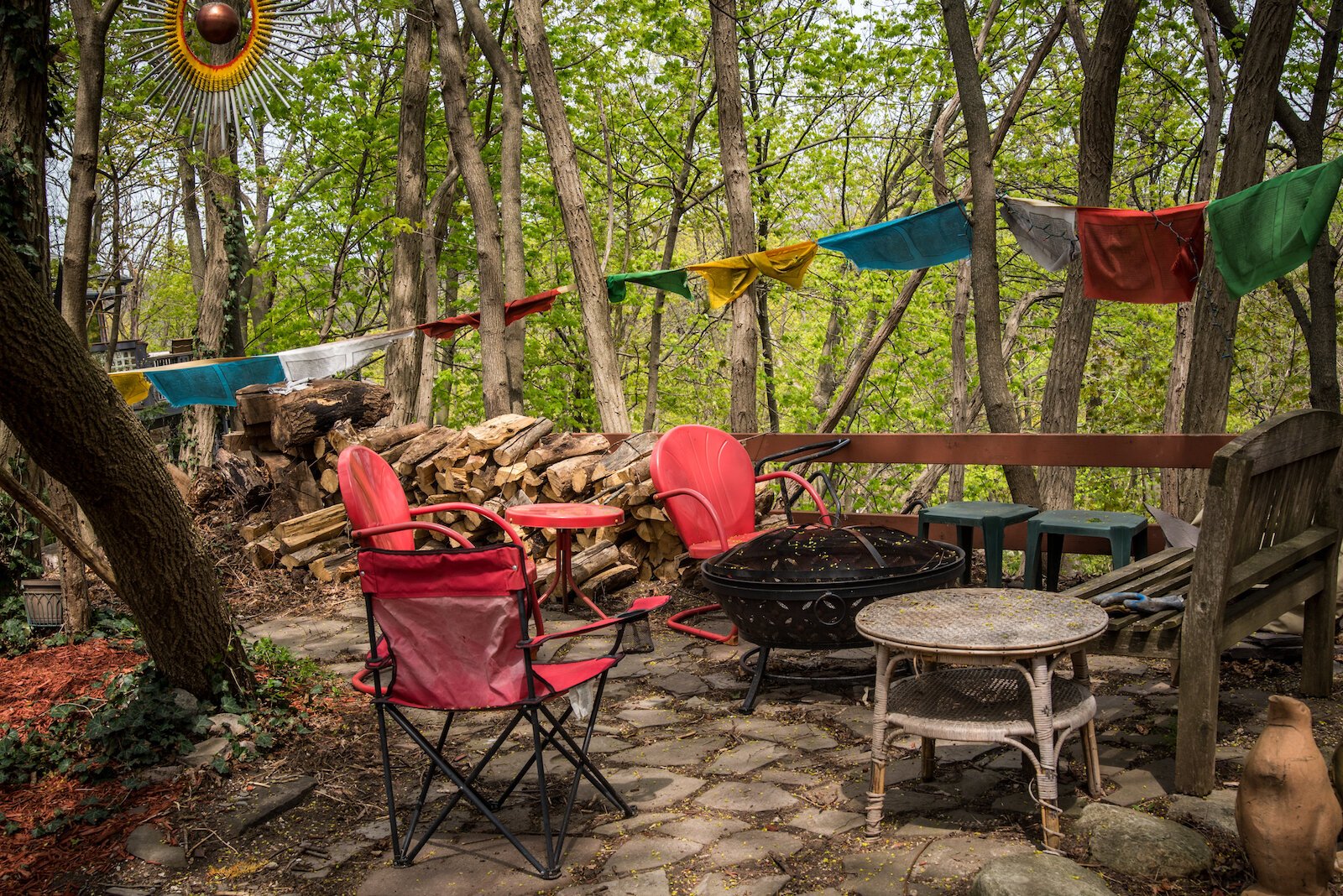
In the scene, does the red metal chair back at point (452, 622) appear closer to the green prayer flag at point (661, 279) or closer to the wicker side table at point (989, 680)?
the wicker side table at point (989, 680)

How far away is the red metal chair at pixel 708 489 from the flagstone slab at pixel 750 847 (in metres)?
1.84

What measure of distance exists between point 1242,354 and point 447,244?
40.5ft

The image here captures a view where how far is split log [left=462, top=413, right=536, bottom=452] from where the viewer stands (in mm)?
6648

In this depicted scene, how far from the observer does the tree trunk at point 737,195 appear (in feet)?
28.3

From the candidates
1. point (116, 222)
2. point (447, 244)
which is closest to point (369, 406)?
point (116, 222)

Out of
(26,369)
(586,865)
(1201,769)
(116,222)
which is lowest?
(586,865)

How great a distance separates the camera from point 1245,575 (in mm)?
2832

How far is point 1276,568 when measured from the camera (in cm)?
305

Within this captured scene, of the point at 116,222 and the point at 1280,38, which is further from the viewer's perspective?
the point at 116,222

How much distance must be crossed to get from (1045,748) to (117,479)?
299 centimetres

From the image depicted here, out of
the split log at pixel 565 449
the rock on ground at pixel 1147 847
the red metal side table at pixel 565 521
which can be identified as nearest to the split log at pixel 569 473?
the split log at pixel 565 449

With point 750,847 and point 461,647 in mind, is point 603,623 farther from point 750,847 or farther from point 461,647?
point 750,847

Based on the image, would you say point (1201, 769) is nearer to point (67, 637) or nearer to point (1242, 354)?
point (67, 637)

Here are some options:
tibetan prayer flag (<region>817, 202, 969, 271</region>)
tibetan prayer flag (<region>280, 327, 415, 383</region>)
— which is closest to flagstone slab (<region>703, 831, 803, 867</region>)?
tibetan prayer flag (<region>817, 202, 969, 271</region>)
